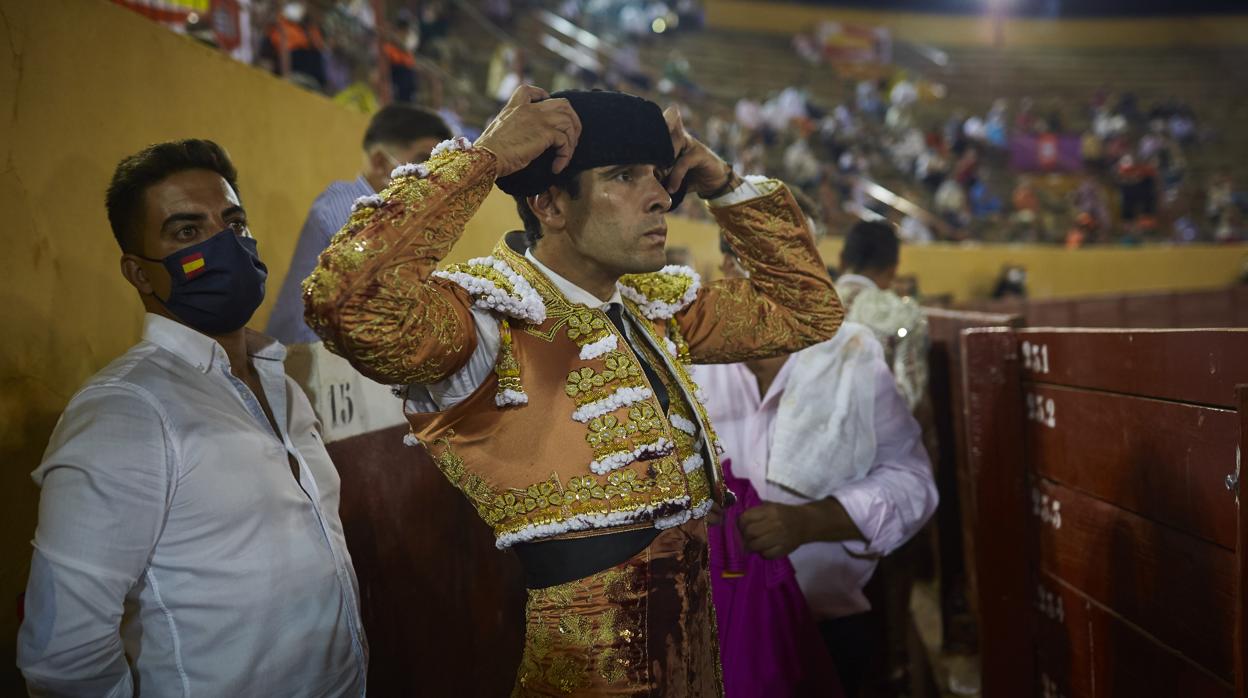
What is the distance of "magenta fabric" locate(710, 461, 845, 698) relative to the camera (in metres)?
2.09

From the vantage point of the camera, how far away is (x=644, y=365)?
5.30 feet

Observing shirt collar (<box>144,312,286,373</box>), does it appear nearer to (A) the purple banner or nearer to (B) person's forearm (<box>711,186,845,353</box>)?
(B) person's forearm (<box>711,186,845,353</box>)

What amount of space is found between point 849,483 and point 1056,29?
2282 cm

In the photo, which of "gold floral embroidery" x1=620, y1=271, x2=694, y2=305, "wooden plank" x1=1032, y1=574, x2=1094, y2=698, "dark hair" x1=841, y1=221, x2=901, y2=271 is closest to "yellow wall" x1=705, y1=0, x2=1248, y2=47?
"dark hair" x1=841, y1=221, x2=901, y2=271

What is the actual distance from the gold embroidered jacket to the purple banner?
56.9ft

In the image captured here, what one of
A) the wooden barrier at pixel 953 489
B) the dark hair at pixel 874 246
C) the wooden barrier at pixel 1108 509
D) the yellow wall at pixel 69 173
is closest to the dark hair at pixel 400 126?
the yellow wall at pixel 69 173

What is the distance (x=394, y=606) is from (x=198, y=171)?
115cm

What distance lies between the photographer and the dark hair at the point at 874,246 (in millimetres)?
3967

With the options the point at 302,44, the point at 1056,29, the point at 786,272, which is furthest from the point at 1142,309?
the point at 1056,29

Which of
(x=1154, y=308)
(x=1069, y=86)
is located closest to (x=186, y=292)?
(x=1154, y=308)

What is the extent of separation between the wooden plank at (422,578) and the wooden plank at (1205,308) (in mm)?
10911

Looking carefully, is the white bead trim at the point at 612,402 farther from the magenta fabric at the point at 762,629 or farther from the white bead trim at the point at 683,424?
the magenta fabric at the point at 762,629

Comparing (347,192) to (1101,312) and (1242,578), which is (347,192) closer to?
(1242,578)

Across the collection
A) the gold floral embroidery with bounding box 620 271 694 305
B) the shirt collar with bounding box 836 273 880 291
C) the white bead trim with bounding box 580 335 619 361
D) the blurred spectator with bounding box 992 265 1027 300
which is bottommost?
the white bead trim with bounding box 580 335 619 361
